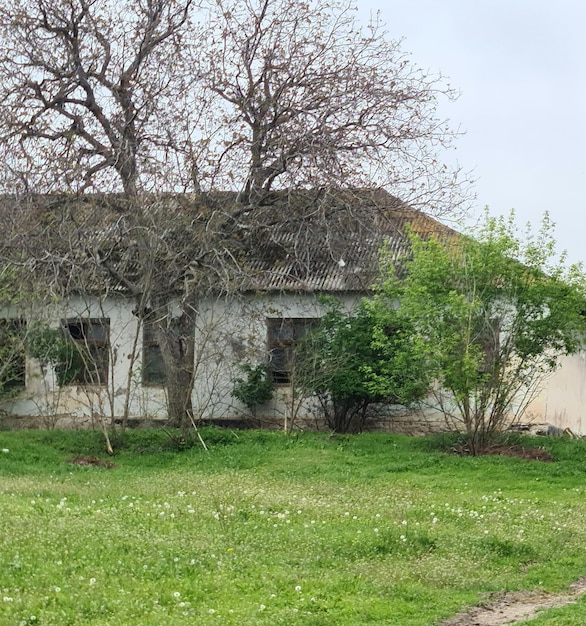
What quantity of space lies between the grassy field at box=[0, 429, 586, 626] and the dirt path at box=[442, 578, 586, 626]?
5.9 inches

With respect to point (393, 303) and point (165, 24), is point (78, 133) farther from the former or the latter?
point (393, 303)

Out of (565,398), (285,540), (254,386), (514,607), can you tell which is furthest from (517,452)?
(514,607)

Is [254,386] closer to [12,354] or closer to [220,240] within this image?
[220,240]

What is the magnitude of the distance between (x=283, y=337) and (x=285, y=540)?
14340mm

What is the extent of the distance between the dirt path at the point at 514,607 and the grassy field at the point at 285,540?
5.9 inches

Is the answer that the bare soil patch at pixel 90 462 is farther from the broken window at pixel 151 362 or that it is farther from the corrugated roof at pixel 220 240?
Answer: the broken window at pixel 151 362

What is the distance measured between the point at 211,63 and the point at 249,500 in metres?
12.5

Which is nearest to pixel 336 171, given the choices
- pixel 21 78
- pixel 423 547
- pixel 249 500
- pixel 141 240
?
pixel 141 240

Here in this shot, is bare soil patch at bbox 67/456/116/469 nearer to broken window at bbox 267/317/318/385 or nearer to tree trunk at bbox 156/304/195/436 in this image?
tree trunk at bbox 156/304/195/436

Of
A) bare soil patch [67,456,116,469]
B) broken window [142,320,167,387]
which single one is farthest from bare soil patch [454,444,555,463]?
broken window [142,320,167,387]

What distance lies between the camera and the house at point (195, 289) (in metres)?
21.1

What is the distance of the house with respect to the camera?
2114 cm

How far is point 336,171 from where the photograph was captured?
22203mm

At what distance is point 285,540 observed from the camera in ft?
34.7
